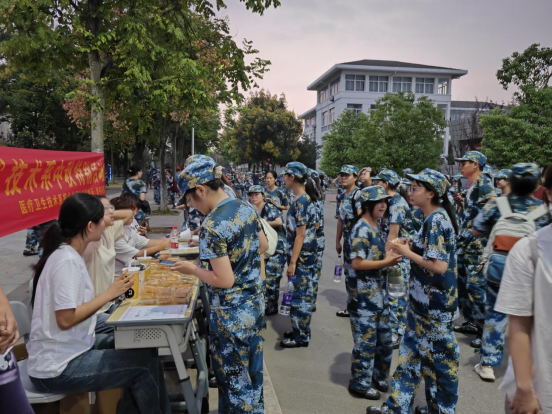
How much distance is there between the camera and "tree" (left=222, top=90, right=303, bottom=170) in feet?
119

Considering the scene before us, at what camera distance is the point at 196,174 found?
2479 mm

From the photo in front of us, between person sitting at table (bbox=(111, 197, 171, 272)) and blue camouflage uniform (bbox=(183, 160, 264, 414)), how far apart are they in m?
1.66

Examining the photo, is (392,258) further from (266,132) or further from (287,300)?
(266,132)

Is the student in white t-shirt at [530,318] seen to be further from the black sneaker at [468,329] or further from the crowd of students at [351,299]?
the black sneaker at [468,329]

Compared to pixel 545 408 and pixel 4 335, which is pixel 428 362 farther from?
pixel 4 335

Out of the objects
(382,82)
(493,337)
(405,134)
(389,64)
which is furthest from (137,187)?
(389,64)

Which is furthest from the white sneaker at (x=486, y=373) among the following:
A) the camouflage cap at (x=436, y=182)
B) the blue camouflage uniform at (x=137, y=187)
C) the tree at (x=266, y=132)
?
the tree at (x=266, y=132)

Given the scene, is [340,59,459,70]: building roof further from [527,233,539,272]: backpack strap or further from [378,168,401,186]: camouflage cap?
[527,233,539,272]: backpack strap

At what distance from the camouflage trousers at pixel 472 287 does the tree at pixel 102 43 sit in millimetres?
5408

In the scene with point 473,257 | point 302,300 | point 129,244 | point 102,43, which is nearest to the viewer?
point 129,244

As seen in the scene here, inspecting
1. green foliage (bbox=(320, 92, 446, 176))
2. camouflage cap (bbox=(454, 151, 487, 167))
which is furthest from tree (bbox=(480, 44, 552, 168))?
camouflage cap (bbox=(454, 151, 487, 167))

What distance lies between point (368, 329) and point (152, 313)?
1.92 meters

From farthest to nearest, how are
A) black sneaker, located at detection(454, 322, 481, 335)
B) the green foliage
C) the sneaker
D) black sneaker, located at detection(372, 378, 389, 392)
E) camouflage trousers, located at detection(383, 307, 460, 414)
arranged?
the green foliage
black sneaker, located at detection(454, 322, 481, 335)
the sneaker
black sneaker, located at detection(372, 378, 389, 392)
camouflage trousers, located at detection(383, 307, 460, 414)

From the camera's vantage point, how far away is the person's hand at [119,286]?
8.49 ft
